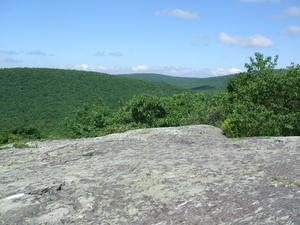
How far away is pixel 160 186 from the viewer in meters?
4.13

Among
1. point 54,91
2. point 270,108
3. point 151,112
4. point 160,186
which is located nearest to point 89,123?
point 151,112

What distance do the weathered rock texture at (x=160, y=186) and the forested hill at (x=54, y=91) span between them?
54.7 metres

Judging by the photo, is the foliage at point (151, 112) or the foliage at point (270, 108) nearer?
the foliage at point (270, 108)

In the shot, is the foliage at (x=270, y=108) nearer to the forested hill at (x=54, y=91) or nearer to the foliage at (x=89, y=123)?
the foliage at (x=89, y=123)

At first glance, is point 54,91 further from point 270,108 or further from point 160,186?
point 160,186

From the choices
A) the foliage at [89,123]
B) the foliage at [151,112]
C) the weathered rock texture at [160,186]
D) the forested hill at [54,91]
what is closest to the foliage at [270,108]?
the weathered rock texture at [160,186]

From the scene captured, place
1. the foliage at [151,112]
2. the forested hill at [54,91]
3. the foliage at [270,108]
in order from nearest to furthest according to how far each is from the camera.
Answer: the foliage at [270,108] → the foliage at [151,112] → the forested hill at [54,91]

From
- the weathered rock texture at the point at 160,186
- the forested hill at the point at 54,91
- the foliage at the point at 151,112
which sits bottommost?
the forested hill at the point at 54,91

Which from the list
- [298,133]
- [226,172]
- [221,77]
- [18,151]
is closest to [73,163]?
[18,151]

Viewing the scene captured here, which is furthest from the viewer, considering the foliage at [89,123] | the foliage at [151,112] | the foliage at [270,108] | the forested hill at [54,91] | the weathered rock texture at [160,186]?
the forested hill at [54,91]

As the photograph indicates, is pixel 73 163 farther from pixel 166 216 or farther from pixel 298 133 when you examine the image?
pixel 298 133

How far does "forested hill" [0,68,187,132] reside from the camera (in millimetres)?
70188

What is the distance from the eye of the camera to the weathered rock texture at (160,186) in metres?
3.40

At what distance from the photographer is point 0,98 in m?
79.3
